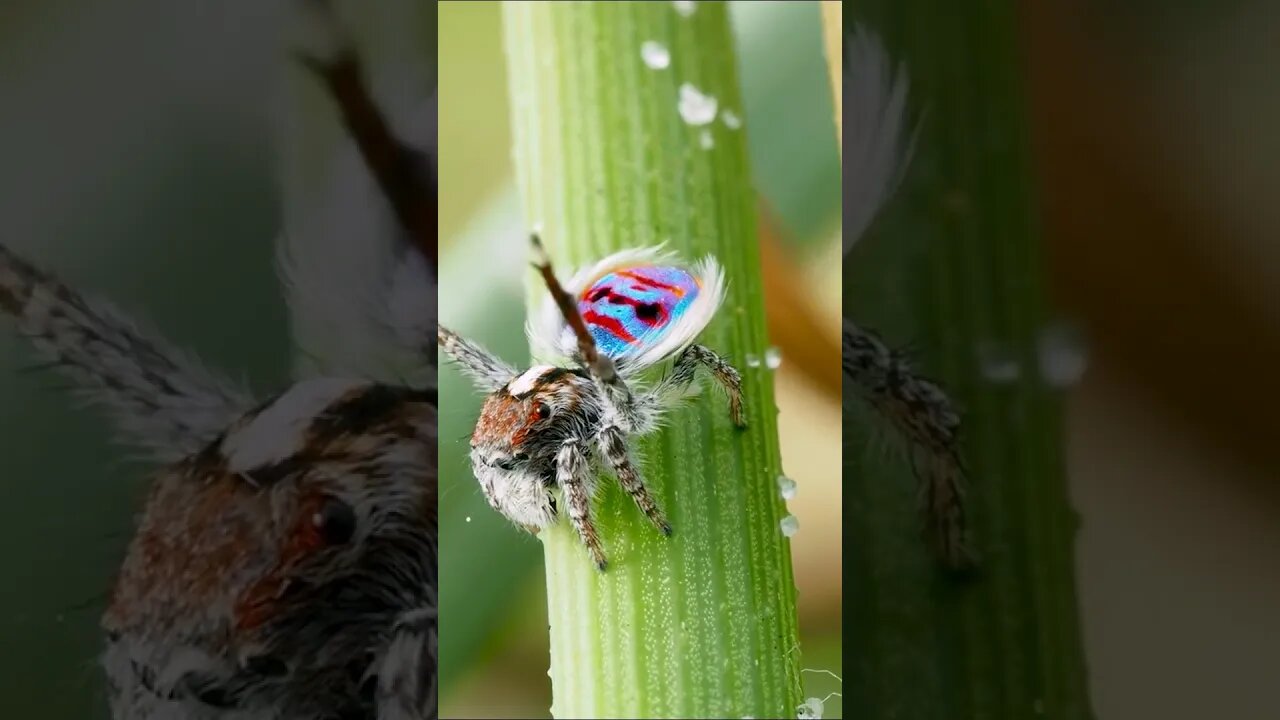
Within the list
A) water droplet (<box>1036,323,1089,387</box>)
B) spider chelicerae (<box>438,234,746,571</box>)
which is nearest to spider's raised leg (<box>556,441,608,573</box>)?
spider chelicerae (<box>438,234,746,571</box>)

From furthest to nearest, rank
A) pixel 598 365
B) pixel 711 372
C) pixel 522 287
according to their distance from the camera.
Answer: pixel 522 287, pixel 711 372, pixel 598 365

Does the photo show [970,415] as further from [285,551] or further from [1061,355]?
[285,551]

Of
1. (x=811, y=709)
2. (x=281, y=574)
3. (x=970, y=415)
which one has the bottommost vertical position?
(x=811, y=709)

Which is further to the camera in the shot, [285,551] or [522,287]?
[522,287]

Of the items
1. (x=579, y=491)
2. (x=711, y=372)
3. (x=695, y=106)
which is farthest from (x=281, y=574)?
(x=695, y=106)

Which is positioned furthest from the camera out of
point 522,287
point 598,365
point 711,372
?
point 522,287

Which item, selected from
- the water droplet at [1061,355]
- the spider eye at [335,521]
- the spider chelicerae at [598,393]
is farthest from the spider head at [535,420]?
the water droplet at [1061,355]

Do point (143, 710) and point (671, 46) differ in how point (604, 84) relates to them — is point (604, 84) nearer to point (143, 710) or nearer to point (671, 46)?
point (671, 46)

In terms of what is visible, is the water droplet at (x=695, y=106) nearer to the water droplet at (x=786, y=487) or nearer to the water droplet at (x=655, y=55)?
the water droplet at (x=655, y=55)
